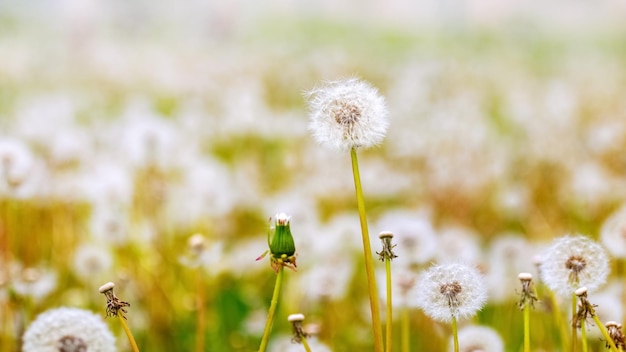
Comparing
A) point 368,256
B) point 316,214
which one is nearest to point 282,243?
point 368,256

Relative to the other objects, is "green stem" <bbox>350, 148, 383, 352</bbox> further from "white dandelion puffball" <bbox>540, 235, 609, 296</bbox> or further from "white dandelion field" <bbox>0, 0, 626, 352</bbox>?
"white dandelion puffball" <bbox>540, 235, 609, 296</bbox>

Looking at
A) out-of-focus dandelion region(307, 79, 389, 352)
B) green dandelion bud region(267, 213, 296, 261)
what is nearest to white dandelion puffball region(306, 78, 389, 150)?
out-of-focus dandelion region(307, 79, 389, 352)

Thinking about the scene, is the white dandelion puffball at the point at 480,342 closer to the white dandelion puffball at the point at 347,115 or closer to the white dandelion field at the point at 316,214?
the white dandelion field at the point at 316,214

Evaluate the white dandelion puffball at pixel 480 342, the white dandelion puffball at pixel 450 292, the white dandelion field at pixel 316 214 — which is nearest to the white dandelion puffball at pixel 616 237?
the white dandelion field at pixel 316 214

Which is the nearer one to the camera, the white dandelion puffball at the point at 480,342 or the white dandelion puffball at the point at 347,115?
the white dandelion puffball at the point at 347,115

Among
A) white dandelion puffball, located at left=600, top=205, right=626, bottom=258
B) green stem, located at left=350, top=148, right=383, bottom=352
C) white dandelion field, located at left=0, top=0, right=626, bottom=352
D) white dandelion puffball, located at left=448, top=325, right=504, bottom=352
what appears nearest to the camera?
green stem, located at left=350, top=148, right=383, bottom=352

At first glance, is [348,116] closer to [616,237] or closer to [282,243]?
[282,243]
